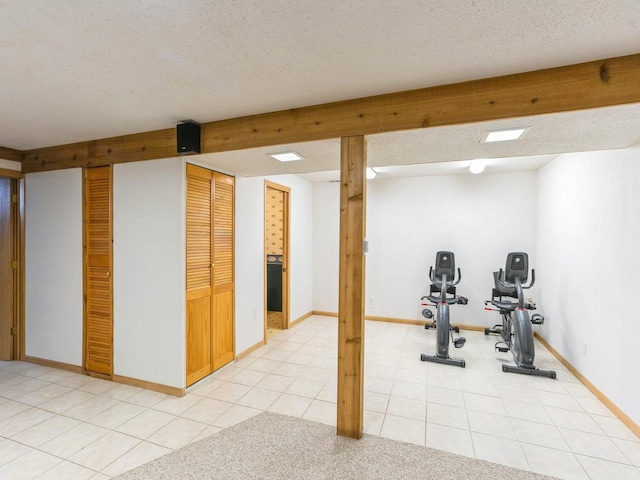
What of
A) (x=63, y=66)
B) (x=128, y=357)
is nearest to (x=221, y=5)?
(x=63, y=66)

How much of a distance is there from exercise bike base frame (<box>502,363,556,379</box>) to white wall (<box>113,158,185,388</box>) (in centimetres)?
350

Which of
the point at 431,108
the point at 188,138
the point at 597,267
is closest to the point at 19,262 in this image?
the point at 188,138

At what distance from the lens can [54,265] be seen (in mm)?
3582

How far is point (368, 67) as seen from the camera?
72.8 inches

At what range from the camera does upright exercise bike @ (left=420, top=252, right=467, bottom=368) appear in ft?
12.4

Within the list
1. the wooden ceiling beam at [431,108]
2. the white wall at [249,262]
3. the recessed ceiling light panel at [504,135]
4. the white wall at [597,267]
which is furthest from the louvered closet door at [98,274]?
the white wall at [597,267]

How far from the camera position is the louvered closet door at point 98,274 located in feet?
10.7

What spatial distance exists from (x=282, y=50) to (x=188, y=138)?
4.82ft

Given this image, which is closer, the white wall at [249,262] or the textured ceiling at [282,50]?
the textured ceiling at [282,50]

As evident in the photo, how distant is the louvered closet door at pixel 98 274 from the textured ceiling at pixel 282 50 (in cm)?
→ 94

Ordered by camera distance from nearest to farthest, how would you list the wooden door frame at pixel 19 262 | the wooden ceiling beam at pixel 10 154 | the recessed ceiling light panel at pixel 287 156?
the recessed ceiling light panel at pixel 287 156 → the wooden ceiling beam at pixel 10 154 → the wooden door frame at pixel 19 262

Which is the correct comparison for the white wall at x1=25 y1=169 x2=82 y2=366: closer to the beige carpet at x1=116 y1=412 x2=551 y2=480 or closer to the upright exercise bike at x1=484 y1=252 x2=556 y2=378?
the beige carpet at x1=116 y1=412 x2=551 y2=480

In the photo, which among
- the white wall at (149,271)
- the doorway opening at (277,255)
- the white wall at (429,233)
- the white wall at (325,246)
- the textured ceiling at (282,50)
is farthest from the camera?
the white wall at (325,246)

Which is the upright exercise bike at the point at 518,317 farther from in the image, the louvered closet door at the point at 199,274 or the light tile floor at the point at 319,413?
the louvered closet door at the point at 199,274
